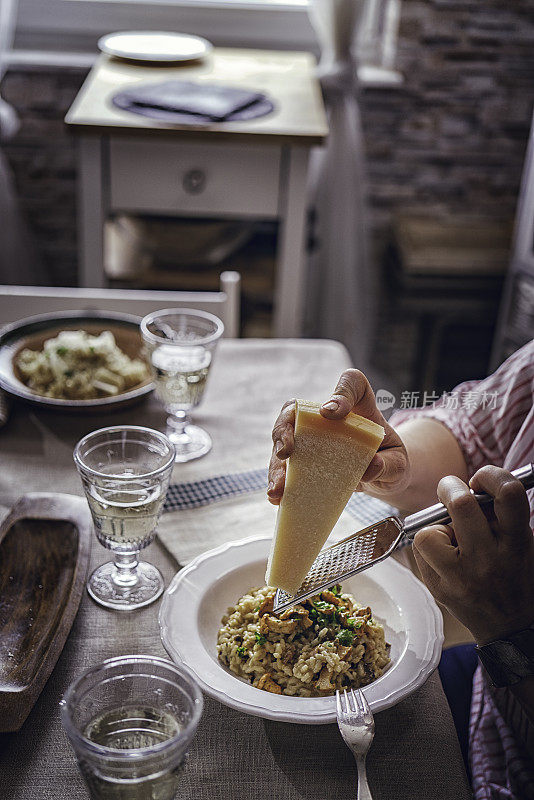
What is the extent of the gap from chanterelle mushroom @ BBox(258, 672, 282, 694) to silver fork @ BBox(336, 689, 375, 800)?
0.18ft

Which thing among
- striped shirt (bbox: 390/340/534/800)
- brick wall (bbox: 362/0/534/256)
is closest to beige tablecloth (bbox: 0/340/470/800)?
striped shirt (bbox: 390/340/534/800)

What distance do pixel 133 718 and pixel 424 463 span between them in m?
0.49

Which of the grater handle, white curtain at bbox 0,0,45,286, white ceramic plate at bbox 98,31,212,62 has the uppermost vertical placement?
white ceramic plate at bbox 98,31,212,62

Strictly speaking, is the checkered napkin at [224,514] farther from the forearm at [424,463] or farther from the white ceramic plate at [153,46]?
the white ceramic plate at [153,46]

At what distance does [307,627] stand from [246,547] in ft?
0.47

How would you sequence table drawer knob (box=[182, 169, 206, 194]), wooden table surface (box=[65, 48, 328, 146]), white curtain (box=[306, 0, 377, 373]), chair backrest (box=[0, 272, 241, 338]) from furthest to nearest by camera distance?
1. white curtain (box=[306, 0, 377, 373])
2. table drawer knob (box=[182, 169, 206, 194])
3. wooden table surface (box=[65, 48, 328, 146])
4. chair backrest (box=[0, 272, 241, 338])

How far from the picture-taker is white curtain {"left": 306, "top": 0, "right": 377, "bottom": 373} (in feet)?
7.56

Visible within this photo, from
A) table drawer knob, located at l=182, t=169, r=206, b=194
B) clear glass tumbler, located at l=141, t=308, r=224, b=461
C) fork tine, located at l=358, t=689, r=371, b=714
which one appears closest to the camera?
fork tine, located at l=358, t=689, r=371, b=714

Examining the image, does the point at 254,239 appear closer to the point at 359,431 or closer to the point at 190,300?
the point at 190,300

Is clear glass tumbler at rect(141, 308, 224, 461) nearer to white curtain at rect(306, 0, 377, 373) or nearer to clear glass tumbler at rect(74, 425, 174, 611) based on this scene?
clear glass tumbler at rect(74, 425, 174, 611)

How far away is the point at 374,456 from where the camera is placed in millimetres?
817

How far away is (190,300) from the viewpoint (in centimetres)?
133

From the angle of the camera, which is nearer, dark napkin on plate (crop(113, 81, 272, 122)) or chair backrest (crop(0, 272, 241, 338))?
chair backrest (crop(0, 272, 241, 338))

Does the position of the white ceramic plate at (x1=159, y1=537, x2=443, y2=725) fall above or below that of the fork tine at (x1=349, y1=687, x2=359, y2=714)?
below
